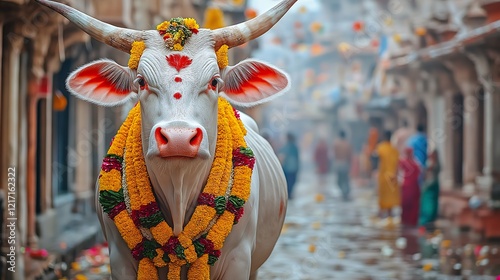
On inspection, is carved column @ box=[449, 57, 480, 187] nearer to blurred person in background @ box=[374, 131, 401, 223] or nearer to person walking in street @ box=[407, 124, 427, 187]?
person walking in street @ box=[407, 124, 427, 187]

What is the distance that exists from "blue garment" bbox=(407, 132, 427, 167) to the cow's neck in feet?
44.4

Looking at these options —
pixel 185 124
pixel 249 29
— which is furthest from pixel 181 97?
pixel 249 29

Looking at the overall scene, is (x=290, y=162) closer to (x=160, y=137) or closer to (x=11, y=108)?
(x=11, y=108)

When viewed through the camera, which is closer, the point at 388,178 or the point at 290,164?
the point at 388,178

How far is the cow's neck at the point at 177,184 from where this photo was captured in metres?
5.02

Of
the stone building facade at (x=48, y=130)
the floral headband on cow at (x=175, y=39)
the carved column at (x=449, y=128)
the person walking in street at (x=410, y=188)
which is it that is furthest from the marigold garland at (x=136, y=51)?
the carved column at (x=449, y=128)

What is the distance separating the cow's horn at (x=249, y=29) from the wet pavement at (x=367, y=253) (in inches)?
206

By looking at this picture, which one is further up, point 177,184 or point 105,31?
point 105,31

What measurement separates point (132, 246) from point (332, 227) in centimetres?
1318

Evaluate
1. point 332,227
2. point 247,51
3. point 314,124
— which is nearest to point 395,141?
point 332,227

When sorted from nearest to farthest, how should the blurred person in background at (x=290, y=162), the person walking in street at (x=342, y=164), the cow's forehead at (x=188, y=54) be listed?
the cow's forehead at (x=188, y=54), the blurred person in background at (x=290, y=162), the person walking in street at (x=342, y=164)

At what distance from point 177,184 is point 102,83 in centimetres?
91

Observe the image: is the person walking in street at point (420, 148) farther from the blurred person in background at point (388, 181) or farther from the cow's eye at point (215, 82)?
the cow's eye at point (215, 82)

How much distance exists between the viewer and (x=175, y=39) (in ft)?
17.3
